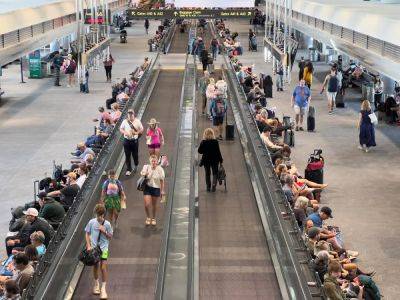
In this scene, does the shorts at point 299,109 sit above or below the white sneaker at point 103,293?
below

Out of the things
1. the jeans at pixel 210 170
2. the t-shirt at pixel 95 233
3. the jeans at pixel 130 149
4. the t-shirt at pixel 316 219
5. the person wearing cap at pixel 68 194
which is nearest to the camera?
the t-shirt at pixel 95 233

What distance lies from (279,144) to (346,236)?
174 inches

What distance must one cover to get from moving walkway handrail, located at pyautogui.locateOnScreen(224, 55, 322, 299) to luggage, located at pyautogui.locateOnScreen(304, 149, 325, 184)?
3.64ft

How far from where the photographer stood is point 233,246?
15.1 m

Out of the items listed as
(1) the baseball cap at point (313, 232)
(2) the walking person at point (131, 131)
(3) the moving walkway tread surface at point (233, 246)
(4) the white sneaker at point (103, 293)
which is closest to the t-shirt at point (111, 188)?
(3) the moving walkway tread surface at point (233, 246)

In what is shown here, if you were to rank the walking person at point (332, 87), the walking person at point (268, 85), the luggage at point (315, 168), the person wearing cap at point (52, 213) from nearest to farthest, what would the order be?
the person wearing cap at point (52, 213) → the luggage at point (315, 168) → the walking person at point (332, 87) → the walking person at point (268, 85)

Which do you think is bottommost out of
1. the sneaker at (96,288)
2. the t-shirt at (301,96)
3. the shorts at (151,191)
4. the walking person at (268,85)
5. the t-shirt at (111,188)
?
the walking person at (268,85)

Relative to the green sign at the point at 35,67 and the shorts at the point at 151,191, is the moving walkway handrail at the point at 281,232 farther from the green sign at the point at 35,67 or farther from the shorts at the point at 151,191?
the green sign at the point at 35,67

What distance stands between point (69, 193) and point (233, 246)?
310cm

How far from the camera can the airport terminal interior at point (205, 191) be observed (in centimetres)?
1270

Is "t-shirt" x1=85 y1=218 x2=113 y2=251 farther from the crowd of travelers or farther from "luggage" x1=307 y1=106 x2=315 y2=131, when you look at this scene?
"luggage" x1=307 y1=106 x2=315 y2=131

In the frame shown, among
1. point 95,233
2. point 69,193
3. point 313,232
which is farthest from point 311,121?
point 95,233

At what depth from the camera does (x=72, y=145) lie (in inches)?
1046

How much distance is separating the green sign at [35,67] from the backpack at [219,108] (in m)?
23.0
